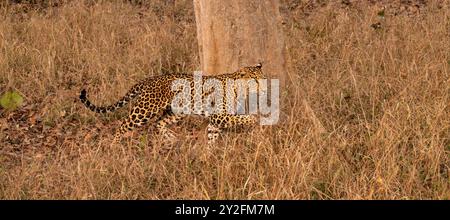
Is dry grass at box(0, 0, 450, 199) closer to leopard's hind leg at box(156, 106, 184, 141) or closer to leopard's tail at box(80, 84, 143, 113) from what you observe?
leopard's hind leg at box(156, 106, 184, 141)

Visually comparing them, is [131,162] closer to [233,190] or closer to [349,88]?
[233,190]

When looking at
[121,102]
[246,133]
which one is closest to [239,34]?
[246,133]

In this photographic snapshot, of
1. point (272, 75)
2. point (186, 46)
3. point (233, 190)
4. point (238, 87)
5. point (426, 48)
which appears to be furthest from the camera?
point (186, 46)

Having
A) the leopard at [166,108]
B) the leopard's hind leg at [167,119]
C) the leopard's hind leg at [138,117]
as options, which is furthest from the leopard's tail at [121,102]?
the leopard's hind leg at [167,119]

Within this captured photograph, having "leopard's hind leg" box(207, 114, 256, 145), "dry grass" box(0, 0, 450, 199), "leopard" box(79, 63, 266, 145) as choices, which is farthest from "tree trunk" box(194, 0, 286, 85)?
"leopard's hind leg" box(207, 114, 256, 145)

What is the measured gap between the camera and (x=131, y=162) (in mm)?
5266

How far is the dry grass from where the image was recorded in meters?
4.73

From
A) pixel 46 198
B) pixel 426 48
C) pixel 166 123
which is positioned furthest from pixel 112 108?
pixel 426 48

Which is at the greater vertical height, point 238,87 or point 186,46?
point 186,46

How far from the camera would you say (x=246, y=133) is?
5703 mm

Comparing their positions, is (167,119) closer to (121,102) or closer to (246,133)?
(121,102)

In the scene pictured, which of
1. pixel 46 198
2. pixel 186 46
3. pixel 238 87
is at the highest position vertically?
pixel 186 46

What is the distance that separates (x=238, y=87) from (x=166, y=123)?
0.98m

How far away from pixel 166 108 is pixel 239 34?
0.89 metres
